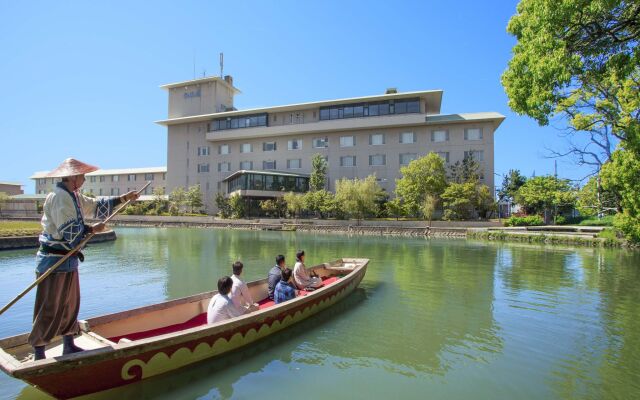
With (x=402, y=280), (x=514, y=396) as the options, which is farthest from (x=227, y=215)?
(x=514, y=396)

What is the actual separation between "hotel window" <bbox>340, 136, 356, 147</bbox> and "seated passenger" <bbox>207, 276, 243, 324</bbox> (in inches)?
1794

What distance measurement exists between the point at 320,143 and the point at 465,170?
19521 millimetres

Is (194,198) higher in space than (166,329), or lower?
higher

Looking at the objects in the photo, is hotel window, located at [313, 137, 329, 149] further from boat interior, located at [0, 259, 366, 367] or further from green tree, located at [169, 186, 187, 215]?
boat interior, located at [0, 259, 366, 367]

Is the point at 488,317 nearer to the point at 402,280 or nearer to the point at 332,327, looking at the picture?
the point at 332,327

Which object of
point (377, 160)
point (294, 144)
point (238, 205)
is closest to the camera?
point (238, 205)

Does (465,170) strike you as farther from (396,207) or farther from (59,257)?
(59,257)

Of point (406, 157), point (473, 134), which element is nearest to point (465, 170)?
point (473, 134)

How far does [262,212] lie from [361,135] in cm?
1673

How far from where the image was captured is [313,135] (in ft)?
174

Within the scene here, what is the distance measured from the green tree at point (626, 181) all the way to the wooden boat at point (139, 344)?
997 cm

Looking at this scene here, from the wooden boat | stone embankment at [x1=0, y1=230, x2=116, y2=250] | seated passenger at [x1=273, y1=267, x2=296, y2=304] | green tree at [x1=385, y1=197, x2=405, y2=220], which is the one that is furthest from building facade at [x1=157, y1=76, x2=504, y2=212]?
the wooden boat

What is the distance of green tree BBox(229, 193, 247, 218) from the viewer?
48719 mm

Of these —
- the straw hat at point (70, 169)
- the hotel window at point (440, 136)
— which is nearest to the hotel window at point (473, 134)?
the hotel window at point (440, 136)
